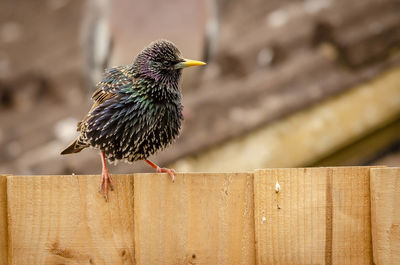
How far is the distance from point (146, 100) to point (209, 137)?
4.09ft

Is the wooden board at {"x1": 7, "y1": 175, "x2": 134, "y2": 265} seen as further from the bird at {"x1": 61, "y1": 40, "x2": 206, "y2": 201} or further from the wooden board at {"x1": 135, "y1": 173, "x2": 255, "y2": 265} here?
the bird at {"x1": 61, "y1": 40, "x2": 206, "y2": 201}

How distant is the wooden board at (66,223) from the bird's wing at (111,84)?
0.56 metres

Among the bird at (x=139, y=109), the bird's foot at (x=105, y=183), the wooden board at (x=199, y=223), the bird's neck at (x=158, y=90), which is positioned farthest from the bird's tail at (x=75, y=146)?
the wooden board at (x=199, y=223)

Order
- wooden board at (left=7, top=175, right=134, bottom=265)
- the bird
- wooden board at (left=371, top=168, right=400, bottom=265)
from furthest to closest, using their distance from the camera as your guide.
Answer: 1. the bird
2. wooden board at (left=7, top=175, right=134, bottom=265)
3. wooden board at (left=371, top=168, right=400, bottom=265)

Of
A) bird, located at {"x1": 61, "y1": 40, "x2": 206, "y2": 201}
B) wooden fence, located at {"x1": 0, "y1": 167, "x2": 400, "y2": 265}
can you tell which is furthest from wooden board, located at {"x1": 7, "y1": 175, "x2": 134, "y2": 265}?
bird, located at {"x1": 61, "y1": 40, "x2": 206, "y2": 201}

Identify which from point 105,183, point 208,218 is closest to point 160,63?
point 105,183

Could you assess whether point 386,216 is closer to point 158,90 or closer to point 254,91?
point 158,90

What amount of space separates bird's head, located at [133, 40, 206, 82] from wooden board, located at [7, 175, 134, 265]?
61cm

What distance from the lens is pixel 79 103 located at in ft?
11.6

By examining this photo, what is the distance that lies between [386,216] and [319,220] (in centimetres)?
17

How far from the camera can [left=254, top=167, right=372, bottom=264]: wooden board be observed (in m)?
1.53

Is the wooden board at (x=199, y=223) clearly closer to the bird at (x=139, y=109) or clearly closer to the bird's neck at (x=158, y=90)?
the bird at (x=139, y=109)

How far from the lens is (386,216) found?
1489mm

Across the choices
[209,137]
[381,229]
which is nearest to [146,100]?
[381,229]
